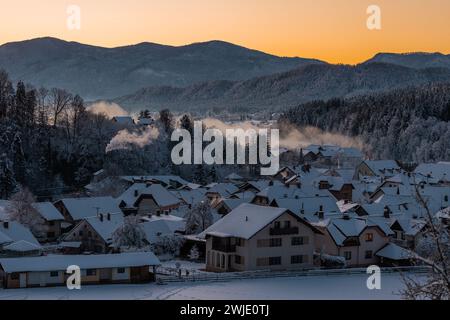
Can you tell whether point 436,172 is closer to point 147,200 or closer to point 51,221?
point 147,200

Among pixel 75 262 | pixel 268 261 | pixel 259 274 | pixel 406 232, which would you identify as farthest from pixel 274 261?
pixel 406 232

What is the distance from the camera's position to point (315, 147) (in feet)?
407

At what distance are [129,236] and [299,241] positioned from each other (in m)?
9.51

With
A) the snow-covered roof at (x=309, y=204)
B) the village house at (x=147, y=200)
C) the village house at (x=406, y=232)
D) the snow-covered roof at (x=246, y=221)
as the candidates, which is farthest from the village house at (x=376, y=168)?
the snow-covered roof at (x=246, y=221)

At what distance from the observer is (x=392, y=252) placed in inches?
1603

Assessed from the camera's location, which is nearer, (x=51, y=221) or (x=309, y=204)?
(x=309, y=204)

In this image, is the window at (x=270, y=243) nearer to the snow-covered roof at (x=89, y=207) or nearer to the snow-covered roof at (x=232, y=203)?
the snow-covered roof at (x=232, y=203)

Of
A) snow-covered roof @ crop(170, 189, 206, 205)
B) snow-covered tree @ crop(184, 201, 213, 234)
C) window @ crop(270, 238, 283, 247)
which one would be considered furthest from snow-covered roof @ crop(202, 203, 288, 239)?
snow-covered roof @ crop(170, 189, 206, 205)

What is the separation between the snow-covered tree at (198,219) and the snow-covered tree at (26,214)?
33.9ft

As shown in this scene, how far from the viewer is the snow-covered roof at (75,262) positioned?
32.8 metres

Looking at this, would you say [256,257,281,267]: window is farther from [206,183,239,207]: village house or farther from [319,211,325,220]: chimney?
[206,183,239,207]: village house

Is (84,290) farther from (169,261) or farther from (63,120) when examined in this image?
(63,120)
